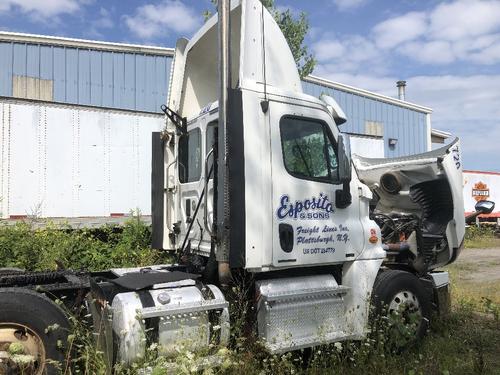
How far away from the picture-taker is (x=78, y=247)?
8.59m

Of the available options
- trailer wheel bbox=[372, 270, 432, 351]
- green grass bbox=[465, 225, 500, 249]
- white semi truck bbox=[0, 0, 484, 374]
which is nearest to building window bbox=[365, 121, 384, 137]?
green grass bbox=[465, 225, 500, 249]

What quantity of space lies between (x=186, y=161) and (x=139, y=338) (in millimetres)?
2420

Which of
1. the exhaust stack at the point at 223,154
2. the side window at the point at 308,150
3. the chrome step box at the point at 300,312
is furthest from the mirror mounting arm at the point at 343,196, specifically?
the exhaust stack at the point at 223,154

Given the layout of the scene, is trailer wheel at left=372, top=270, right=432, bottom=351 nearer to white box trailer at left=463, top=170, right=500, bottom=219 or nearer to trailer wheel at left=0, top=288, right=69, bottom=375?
trailer wheel at left=0, top=288, right=69, bottom=375

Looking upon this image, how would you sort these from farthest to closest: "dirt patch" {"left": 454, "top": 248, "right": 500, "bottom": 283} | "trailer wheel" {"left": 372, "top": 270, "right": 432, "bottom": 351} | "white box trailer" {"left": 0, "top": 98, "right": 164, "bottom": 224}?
"dirt patch" {"left": 454, "top": 248, "right": 500, "bottom": 283}
"white box trailer" {"left": 0, "top": 98, "right": 164, "bottom": 224}
"trailer wheel" {"left": 372, "top": 270, "right": 432, "bottom": 351}

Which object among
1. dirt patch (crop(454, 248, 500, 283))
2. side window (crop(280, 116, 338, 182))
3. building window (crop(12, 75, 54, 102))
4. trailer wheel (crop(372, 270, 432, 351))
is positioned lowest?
dirt patch (crop(454, 248, 500, 283))

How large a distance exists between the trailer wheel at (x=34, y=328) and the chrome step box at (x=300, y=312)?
1.72m

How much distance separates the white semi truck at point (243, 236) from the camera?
396 cm

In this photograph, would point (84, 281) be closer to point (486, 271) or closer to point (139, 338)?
point (139, 338)

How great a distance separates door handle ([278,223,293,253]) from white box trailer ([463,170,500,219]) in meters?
22.0

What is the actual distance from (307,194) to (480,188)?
23.7 meters

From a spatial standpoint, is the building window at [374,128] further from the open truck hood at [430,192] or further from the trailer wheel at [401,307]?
the trailer wheel at [401,307]

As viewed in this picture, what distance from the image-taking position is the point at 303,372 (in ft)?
15.0

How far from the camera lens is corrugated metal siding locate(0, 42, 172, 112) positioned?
15.0 metres
